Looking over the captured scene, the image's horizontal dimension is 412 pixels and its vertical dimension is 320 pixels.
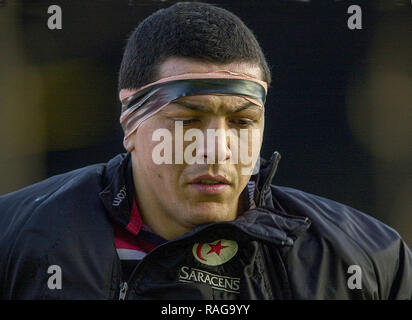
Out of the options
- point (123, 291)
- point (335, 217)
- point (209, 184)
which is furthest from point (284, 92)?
point (123, 291)

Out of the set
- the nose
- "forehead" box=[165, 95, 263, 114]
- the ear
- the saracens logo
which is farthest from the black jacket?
"forehead" box=[165, 95, 263, 114]

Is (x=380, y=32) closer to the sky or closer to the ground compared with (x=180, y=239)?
closer to the sky

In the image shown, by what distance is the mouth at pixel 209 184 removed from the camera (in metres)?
2.13

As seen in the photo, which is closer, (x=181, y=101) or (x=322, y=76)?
(x=181, y=101)

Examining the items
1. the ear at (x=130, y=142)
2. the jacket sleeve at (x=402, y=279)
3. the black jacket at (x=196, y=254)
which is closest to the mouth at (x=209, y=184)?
the black jacket at (x=196, y=254)

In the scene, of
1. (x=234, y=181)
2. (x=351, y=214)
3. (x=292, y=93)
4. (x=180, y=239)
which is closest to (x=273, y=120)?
(x=292, y=93)

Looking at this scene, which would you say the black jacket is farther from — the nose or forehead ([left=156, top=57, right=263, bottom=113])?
forehead ([left=156, top=57, right=263, bottom=113])

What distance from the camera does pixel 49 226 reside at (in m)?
2.29

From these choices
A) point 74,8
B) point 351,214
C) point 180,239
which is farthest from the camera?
point 74,8

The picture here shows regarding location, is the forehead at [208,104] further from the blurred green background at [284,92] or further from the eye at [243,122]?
the blurred green background at [284,92]

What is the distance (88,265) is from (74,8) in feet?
4.24

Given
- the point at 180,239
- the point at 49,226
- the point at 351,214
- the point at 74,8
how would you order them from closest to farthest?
the point at 180,239 → the point at 49,226 → the point at 351,214 → the point at 74,8

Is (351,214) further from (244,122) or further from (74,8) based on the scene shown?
(74,8)

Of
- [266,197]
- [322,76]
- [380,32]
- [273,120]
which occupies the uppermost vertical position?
[380,32]
